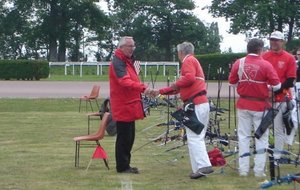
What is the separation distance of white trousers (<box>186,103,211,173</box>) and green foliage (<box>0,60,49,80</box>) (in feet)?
112

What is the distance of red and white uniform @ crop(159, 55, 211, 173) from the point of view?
8820 millimetres

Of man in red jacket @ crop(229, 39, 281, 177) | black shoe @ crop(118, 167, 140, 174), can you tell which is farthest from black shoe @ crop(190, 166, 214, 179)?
black shoe @ crop(118, 167, 140, 174)

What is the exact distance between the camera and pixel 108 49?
3344 inches

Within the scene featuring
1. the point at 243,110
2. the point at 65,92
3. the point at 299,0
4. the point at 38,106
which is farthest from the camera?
the point at 299,0

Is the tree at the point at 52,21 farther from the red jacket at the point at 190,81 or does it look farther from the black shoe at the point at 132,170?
the red jacket at the point at 190,81

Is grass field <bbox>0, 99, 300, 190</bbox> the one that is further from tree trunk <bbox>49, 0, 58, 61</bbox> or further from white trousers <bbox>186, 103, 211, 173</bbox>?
tree trunk <bbox>49, 0, 58, 61</bbox>

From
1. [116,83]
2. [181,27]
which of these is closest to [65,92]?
[116,83]

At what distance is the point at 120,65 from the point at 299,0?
1878 inches

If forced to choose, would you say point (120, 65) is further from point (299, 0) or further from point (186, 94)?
point (299, 0)

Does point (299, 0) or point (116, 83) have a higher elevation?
point (299, 0)

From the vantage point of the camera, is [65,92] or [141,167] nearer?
[141,167]

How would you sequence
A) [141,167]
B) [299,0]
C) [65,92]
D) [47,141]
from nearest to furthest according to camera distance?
[141,167]
[47,141]
[65,92]
[299,0]

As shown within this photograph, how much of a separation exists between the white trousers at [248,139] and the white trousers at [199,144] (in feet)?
1.46

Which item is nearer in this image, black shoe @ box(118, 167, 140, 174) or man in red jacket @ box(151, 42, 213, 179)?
man in red jacket @ box(151, 42, 213, 179)
